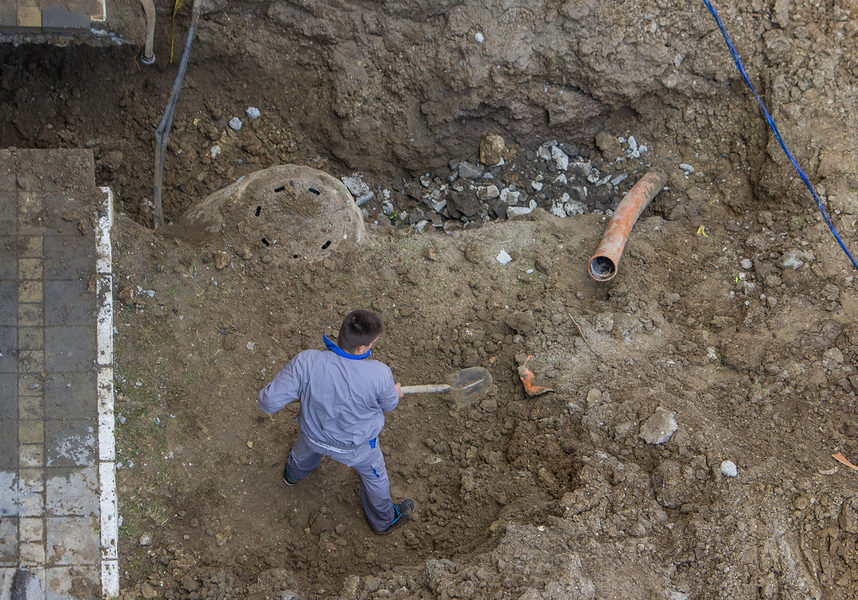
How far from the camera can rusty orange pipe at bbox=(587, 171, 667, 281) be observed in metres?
5.60

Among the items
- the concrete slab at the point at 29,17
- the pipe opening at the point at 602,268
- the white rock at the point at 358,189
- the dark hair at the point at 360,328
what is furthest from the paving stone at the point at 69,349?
the pipe opening at the point at 602,268

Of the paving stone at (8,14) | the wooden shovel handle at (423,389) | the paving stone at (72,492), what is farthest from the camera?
the paving stone at (8,14)

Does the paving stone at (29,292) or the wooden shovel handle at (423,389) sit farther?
the paving stone at (29,292)

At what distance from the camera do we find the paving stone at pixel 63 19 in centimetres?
529

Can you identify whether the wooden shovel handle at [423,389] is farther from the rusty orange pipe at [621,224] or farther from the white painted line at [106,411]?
the white painted line at [106,411]

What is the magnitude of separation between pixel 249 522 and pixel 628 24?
520 centimetres

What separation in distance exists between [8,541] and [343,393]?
7.80ft

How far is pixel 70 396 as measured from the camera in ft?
14.8

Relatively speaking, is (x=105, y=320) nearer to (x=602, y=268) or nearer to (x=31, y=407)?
(x=31, y=407)

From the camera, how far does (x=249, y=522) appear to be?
4594 millimetres

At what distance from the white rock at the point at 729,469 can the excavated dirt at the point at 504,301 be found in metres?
0.05

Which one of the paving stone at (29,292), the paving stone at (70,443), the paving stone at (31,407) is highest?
the paving stone at (29,292)

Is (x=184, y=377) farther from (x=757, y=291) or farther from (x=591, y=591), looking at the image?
(x=757, y=291)

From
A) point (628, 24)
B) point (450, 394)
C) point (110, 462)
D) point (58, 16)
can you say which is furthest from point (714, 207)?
point (58, 16)
